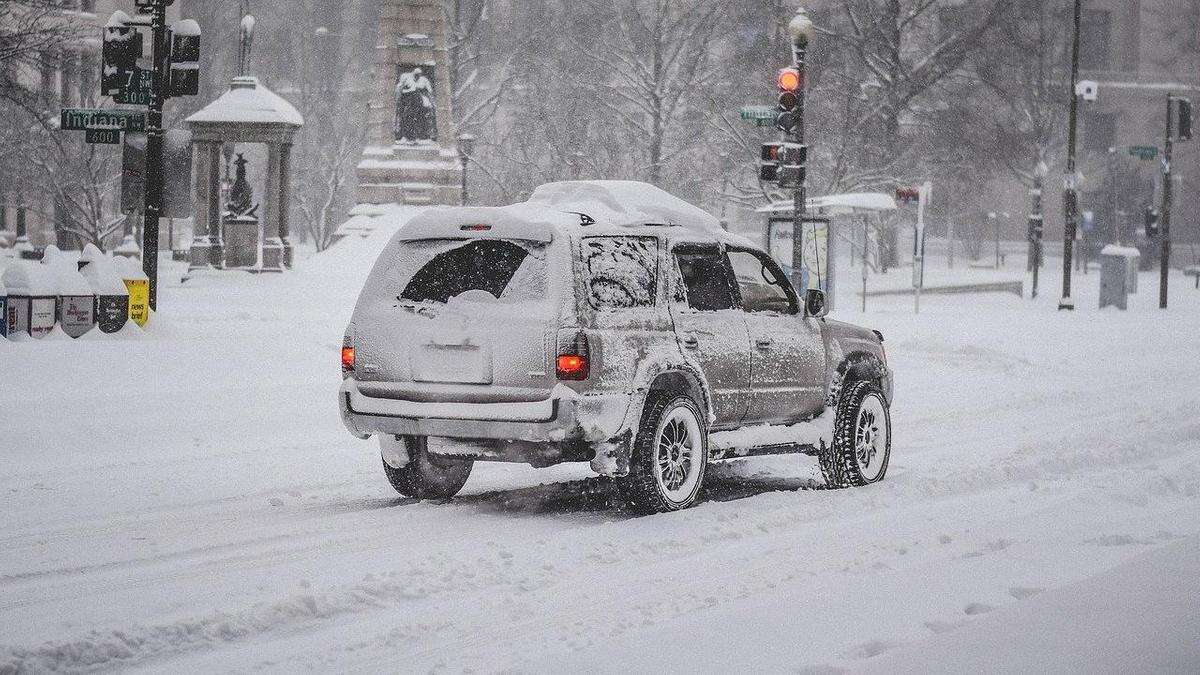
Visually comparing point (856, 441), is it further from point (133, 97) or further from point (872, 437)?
point (133, 97)

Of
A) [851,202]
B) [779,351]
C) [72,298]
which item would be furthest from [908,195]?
[779,351]

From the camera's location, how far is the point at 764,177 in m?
19.1

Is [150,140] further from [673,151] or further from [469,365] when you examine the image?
[673,151]

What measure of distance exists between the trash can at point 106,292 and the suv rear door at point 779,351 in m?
8.51

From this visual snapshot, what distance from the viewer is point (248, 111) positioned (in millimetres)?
39594

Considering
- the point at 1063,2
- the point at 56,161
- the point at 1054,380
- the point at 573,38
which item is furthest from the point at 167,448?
the point at 1063,2

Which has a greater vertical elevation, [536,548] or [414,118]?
Result: [414,118]

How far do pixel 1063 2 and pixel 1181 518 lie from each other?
6804 cm

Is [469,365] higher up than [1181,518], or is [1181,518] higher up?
[469,365]

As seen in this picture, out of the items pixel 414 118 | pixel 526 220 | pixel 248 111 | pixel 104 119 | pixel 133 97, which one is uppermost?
pixel 248 111

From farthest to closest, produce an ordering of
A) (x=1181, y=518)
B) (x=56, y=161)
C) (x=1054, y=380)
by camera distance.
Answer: (x=56, y=161) → (x=1054, y=380) → (x=1181, y=518)

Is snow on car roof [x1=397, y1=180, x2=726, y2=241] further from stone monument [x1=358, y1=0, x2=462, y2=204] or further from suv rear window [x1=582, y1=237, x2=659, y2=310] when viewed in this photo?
stone monument [x1=358, y1=0, x2=462, y2=204]

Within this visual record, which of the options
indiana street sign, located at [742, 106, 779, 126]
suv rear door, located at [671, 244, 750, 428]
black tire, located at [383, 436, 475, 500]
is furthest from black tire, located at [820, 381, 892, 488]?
indiana street sign, located at [742, 106, 779, 126]

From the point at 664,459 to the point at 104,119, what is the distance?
A: 912cm
